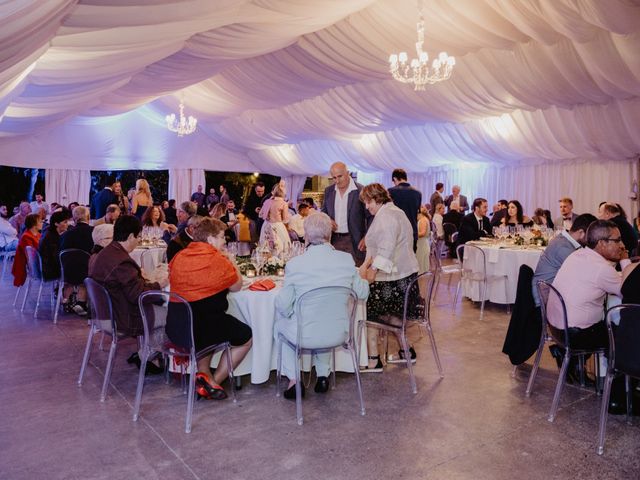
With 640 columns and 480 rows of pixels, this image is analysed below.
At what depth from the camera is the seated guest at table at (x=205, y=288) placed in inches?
138

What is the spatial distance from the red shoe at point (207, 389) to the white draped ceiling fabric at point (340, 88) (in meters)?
2.38

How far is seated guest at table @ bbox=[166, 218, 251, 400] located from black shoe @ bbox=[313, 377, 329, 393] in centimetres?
66

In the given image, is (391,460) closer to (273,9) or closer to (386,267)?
(386,267)

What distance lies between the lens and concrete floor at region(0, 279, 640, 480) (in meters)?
2.83

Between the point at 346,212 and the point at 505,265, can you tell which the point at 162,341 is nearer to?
the point at 346,212

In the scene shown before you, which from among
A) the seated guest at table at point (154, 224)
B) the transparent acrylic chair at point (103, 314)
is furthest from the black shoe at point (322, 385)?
the seated guest at table at point (154, 224)

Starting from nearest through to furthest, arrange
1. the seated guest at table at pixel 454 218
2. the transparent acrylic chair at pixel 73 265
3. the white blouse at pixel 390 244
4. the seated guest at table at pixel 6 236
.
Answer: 1. the white blouse at pixel 390 244
2. the transparent acrylic chair at pixel 73 265
3. the seated guest at table at pixel 6 236
4. the seated guest at table at pixel 454 218

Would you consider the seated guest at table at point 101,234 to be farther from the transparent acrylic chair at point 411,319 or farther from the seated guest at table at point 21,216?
the seated guest at table at point 21,216

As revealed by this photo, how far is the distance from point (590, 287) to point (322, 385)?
6.22ft

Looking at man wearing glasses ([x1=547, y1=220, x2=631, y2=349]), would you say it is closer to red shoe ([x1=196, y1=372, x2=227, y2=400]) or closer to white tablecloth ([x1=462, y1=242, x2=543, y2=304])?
red shoe ([x1=196, y1=372, x2=227, y2=400])

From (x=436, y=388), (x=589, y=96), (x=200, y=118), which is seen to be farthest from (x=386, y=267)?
(x=200, y=118)

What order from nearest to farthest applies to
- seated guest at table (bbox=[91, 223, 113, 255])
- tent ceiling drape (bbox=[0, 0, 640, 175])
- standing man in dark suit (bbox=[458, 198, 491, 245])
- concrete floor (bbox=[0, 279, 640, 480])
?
1. concrete floor (bbox=[0, 279, 640, 480])
2. tent ceiling drape (bbox=[0, 0, 640, 175])
3. seated guest at table (bbox=[91, 223, 113, 255])
4. standing man in dark suit (bbox=[458, 198, 491, 245])

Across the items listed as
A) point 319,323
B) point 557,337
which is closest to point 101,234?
point 319,323

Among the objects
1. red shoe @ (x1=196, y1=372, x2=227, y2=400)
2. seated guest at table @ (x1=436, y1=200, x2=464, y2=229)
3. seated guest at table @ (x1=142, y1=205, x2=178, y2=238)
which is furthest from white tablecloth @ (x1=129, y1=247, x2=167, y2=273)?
seated guest at table @ (x1=436, y1=200, x2=464, y2=229)
